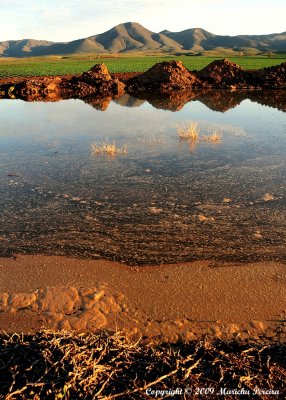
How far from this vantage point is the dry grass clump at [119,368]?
11.3 feet

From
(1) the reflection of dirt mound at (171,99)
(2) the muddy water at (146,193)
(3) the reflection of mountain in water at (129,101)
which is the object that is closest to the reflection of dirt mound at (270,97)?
(1) the reflection of dirt mound at (171,99)

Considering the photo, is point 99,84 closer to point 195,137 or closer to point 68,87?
point 68,87

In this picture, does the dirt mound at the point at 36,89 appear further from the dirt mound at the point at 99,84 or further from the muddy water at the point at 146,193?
the muddy water at the point at 146,193

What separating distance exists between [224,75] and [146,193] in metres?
29.6

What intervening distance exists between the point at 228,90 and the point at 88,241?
29.6m

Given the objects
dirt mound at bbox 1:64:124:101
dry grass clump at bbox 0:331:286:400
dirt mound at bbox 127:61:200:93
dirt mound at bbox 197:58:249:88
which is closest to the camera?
dry grass clump at bbox 0:331:286:400

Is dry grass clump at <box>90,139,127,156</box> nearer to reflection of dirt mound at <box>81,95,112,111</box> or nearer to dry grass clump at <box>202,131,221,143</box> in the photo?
dry grass clump at <box>202,131,221,143</box>

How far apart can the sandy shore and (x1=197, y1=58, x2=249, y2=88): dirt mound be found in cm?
3178

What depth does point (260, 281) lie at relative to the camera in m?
5.83

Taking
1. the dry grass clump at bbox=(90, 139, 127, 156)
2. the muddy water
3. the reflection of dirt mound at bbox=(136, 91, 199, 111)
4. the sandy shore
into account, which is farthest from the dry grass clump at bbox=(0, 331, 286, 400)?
the reflection of dirt mound at bbox=(136, 91, 199, 111)

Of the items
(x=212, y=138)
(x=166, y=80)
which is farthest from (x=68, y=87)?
(x=212, y=138)

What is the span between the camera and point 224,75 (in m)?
34.9

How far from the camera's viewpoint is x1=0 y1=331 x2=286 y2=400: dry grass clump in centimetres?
346

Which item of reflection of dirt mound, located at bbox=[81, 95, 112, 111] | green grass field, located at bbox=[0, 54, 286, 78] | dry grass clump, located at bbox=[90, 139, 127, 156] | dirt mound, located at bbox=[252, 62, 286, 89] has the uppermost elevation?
green grass field, located at bbox=[0, 54, 286, 78]
